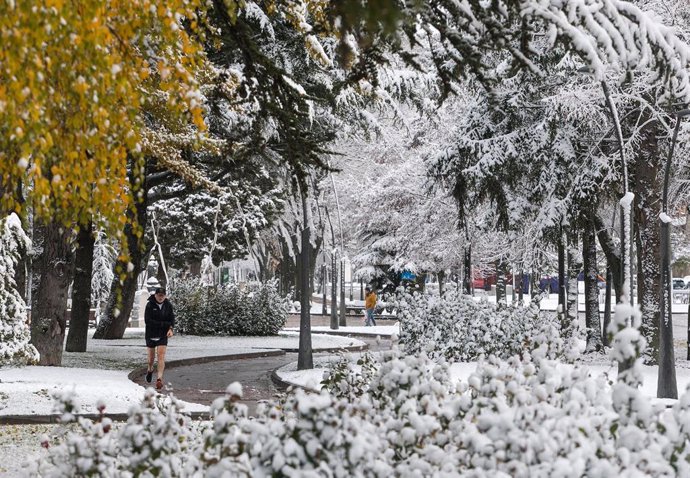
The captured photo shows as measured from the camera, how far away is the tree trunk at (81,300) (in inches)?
935

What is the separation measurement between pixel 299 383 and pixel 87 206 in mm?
12026

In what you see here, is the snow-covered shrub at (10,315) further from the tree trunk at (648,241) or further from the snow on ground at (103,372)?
the tree trunk at (648,241)

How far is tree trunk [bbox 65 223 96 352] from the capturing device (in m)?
23.8

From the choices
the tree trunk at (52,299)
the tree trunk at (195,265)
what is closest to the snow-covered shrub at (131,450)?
the tree trunk at (52,299)

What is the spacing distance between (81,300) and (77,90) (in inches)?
818

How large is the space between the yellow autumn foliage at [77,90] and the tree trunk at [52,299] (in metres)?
13.1

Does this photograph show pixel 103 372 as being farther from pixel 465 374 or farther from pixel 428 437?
pixel 428 437

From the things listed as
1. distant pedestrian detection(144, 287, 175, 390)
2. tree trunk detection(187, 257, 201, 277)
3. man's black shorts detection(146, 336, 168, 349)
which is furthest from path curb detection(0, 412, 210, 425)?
tree trunk detection(187, 257, 201, 277)

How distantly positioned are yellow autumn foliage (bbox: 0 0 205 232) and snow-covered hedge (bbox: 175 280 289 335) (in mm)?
29207

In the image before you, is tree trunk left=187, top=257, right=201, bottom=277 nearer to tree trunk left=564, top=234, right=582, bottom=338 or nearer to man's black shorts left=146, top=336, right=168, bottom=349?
tree trunk left=564, top=234, right=582, bottom=338

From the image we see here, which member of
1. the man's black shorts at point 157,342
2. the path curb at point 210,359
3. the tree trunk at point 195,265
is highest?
the tree trunk at point 195,265

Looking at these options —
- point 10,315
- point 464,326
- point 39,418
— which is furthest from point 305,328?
point 39,418

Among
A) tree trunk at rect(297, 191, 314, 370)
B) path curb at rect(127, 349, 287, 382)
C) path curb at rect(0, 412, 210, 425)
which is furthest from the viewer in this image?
path curb at rect(127, 349, 287, 382)

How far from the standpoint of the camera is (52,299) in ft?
58.5
